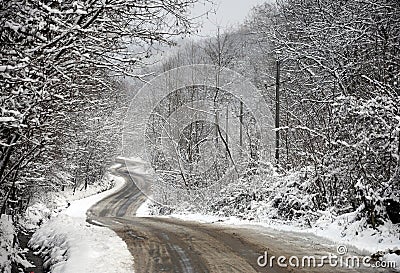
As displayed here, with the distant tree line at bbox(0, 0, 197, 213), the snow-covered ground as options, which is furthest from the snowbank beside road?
the snow-covered ground

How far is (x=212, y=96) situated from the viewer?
28.2 m

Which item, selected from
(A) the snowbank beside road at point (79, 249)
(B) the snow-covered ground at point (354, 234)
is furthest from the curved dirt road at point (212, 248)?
(B) the snow-covered ground at point (354, 234)

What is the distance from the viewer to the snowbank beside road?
7844 millimetres

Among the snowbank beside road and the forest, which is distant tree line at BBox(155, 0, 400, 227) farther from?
the snowbank beside road

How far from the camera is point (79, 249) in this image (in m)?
9.67

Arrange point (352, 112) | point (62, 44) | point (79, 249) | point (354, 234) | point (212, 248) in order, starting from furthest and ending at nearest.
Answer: point (352, 112) < point (79, 249) < point (354, 234) < point (212, 248) < point (62, 44)

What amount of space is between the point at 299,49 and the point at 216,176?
9896 millimetres

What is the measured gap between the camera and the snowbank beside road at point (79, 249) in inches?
309

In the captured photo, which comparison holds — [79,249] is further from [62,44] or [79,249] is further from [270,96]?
[270,96]

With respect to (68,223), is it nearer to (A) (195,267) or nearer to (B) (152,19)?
(A) (195,267)

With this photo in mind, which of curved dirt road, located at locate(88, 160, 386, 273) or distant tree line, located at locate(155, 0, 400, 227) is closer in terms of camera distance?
curved dirt road, located at locate(88, 160, 386, 273)

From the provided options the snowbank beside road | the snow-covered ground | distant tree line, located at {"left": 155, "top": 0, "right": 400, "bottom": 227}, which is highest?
distant tree line, located at {"left": 155, "top": 0, "right": 400, "bottom": 227}

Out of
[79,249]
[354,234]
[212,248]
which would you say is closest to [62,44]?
[79,249]

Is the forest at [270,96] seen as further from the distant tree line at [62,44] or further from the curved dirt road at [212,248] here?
the curved dirt road at [212,248]
